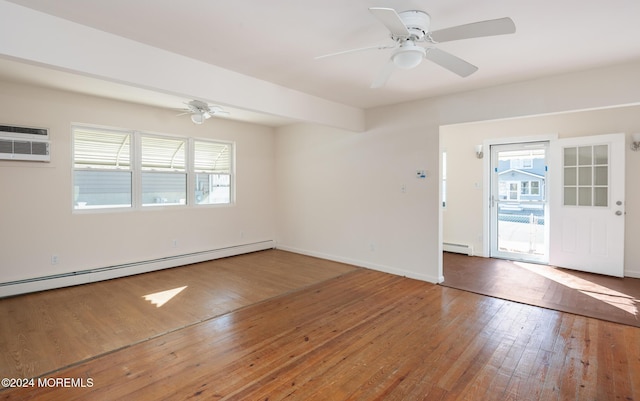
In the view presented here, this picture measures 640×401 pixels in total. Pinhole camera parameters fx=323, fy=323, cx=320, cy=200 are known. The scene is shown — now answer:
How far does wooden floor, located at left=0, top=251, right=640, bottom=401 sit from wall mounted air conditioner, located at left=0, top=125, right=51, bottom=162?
219 centimetres

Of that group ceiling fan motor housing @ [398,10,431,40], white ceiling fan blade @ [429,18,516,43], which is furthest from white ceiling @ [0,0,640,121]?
white ceiling fan blade @ [429,18,516,43]

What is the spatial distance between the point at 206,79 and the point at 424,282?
3716mm

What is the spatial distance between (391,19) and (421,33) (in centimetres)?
48

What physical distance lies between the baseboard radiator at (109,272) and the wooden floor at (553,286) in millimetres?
3925

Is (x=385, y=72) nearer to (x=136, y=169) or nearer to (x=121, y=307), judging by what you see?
(x=121, y=307)

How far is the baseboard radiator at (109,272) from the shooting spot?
157 inches

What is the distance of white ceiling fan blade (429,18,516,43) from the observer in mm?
1888

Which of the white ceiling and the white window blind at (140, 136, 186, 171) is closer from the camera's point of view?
the white ceiling

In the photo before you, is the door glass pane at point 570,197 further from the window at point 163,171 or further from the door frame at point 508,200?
the window at point 163,171

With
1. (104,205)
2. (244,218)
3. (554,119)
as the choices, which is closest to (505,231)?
(554,119)

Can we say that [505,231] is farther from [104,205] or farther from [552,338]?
[104,205]

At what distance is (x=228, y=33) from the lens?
2.61 meters

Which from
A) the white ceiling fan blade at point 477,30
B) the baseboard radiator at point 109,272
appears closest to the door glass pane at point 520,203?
the white ceiling fan blade at point 477,30

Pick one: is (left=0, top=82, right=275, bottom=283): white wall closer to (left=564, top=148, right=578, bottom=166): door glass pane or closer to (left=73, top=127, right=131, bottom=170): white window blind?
(left=73, top=127, right=131, bottom=170): white window blind
